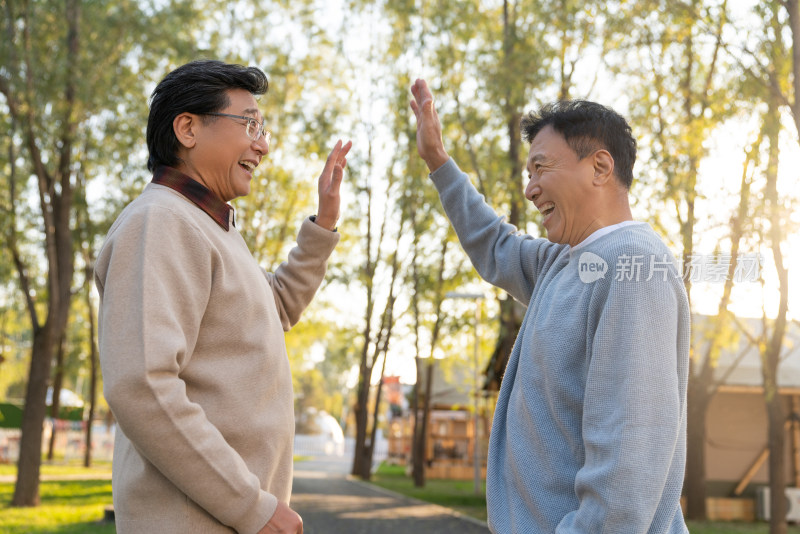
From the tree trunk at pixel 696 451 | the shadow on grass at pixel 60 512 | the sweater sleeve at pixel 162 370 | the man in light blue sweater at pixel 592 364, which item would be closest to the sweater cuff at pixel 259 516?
the sweater sleeve at pixel 162 370

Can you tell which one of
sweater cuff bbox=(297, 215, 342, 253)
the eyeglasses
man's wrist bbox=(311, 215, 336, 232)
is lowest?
sweater cuff bbox=(297, 215, 342, 253)

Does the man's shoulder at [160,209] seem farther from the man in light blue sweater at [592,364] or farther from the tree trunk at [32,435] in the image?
the tree trunk at [32,435]

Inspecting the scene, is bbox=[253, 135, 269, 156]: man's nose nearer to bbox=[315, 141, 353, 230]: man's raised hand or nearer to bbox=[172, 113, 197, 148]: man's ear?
bbox=[172, 113, 197, 148]: man's ear

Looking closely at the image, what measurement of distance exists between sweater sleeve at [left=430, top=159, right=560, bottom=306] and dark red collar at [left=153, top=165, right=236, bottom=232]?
0.88 metres

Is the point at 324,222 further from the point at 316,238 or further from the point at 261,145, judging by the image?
the point at 261,145

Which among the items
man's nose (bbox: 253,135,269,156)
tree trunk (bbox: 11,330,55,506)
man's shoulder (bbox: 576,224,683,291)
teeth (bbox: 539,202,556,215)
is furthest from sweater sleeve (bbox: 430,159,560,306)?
tree trunk (bbox: 11,330,55,506)

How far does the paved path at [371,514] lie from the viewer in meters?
13.2

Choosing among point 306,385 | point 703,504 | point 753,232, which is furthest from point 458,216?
point 306,385

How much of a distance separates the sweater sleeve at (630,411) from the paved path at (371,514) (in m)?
10.9

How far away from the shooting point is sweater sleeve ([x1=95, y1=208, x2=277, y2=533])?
2102 millimetres

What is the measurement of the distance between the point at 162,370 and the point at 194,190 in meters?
0.66

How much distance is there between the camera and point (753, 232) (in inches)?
442

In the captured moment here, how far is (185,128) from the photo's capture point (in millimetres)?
2623

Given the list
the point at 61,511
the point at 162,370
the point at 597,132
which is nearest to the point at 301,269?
the point at 162,370
